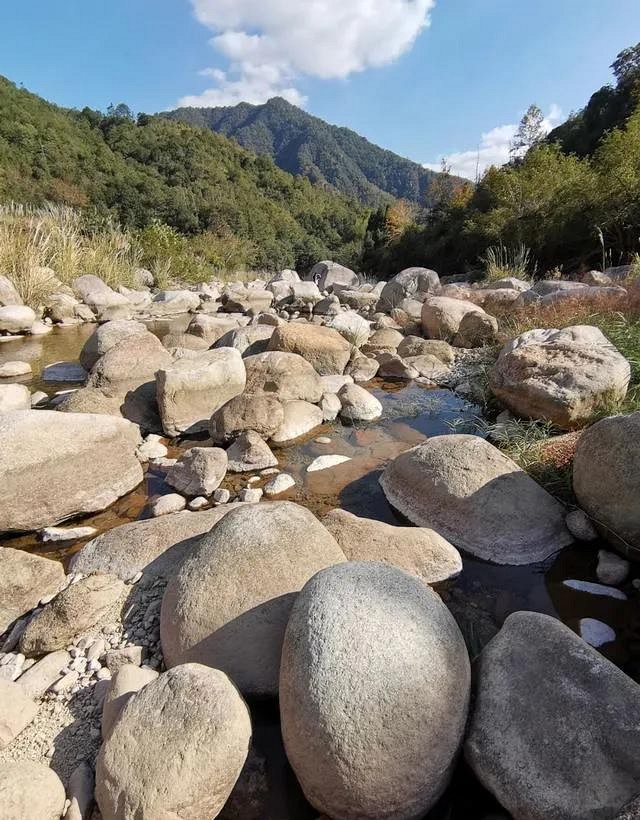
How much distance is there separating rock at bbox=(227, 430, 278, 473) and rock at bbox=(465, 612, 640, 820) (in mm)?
2375

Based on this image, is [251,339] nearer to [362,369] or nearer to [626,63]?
[362,369]

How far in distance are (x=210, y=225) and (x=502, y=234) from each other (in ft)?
72.9

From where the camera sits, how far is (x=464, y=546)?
2842mm

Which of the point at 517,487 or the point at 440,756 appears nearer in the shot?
the point at 440,756

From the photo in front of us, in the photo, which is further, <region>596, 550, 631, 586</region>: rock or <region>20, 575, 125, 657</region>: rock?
<region>596, 550, 631, 586</region>: rock

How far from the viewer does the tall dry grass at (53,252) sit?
9.20 metres

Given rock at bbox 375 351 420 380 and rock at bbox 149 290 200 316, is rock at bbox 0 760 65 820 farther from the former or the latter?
rock at bbox 149 290 200 316

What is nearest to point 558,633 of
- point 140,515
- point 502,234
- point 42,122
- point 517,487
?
Result: point 517,487

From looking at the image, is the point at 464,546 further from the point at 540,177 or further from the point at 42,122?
the point at 42,122

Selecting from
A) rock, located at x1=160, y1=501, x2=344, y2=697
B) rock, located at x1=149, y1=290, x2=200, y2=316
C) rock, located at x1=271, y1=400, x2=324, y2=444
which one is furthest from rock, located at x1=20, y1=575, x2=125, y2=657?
rock, located at x1=149, y1=290, x2=200, y2=316

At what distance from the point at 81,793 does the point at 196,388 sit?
3308 mm

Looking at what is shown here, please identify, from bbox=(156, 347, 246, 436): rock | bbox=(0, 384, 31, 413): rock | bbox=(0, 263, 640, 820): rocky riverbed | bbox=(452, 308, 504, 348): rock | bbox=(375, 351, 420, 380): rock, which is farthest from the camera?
bbox=(452, 308, 504, 348): rock

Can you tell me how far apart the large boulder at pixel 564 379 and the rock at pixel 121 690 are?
339cm

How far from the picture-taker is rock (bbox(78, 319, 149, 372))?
5555 mm
